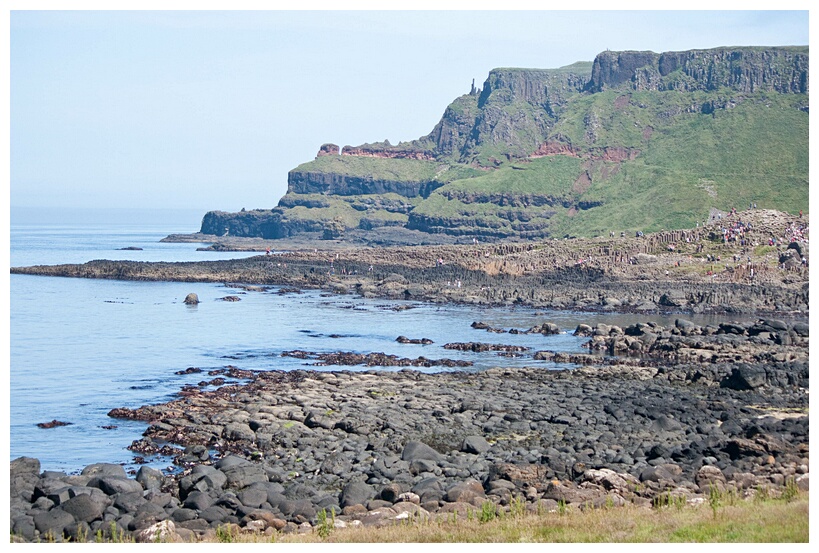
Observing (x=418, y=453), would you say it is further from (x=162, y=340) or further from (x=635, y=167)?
(x=635, y=167)

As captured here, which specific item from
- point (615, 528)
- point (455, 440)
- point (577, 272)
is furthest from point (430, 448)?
point (577, 272)

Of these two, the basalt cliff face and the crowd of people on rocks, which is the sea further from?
the basalt cliff face

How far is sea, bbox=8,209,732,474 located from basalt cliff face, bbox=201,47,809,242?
76128 mm

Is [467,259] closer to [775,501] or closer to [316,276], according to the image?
[316,276]

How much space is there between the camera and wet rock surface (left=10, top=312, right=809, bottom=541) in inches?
685

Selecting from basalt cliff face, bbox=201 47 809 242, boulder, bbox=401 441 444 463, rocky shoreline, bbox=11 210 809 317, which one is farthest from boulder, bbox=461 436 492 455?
basalt cliff face, bbox=201 47 809 242

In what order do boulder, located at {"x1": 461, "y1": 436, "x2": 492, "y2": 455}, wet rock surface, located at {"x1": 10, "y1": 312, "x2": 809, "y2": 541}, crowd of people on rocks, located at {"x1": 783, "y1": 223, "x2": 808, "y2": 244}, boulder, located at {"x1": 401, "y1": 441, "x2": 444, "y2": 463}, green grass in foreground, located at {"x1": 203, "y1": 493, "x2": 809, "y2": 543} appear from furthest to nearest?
crowd of people on rocks, located at {"x1": 783, "y1": 223, "x2": 808, "y2": 244} < boulder, located at {"x1": 461, "y1": 436, "x2": 492, "y2": 455} < boulder, located at {"x1": 401, "y1": 441, "x2": 444, "y2": 463} < wet rock surface, located at {"x1": 10, "y1": 312, "x2": 809, "y2": 541} < green grass in foreground, located at {"x1": 203, "y1": 493, "x2": 809, "y2": 543}

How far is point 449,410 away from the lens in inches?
1101

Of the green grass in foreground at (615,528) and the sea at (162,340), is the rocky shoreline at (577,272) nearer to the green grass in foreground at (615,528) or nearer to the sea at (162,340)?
the sea at (162,340)

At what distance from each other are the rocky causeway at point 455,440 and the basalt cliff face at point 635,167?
96.5 metres

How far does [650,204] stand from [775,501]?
130 m

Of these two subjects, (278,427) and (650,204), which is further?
(650,204)

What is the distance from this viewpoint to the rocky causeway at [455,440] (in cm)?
1742

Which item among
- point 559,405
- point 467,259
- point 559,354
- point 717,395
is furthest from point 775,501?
point 467,259
